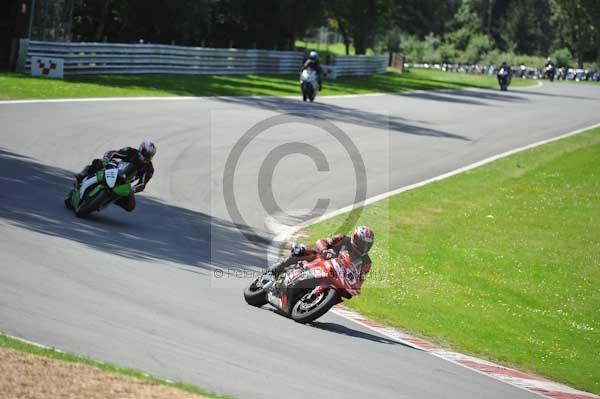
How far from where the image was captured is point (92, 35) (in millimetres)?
50562

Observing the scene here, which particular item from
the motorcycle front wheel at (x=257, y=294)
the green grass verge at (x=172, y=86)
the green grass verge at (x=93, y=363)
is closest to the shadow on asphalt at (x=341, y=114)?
the green grass verge at (x=172, y=86)

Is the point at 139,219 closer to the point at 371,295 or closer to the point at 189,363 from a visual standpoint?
the point at 371,295

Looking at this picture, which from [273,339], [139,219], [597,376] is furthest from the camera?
[139,219]

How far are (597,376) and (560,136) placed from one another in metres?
26.6

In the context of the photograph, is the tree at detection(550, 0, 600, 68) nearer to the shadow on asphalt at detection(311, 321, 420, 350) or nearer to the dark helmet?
the shadow on asphalt at detection(311, 321, 420, 350)

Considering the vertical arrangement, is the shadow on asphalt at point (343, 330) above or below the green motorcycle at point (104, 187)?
below

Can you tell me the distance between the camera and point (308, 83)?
37875 millimetres

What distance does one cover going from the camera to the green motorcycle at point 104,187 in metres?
14.5

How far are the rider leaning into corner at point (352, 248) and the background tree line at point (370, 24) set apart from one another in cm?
2803

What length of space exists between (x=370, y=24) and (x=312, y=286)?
6066cm

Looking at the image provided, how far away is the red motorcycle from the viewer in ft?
36.6

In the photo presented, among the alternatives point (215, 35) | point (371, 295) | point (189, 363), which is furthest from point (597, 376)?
point (215, 35)

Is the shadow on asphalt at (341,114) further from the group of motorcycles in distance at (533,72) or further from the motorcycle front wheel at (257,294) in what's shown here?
the group of motorcycles in distance at (533,72)
